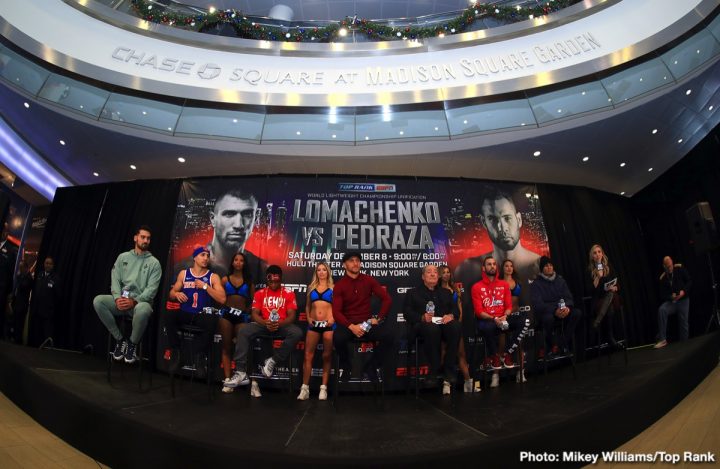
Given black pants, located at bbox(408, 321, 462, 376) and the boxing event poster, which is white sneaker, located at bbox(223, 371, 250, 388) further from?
black pants, located at bbox(408, 321, 462, 376)

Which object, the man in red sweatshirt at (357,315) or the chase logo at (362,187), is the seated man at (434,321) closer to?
the man in red sweatshirt at (357,315)

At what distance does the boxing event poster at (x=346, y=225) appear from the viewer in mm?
4832

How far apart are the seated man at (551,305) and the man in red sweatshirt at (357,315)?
196cm

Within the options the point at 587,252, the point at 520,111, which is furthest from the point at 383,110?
the point at 587,252

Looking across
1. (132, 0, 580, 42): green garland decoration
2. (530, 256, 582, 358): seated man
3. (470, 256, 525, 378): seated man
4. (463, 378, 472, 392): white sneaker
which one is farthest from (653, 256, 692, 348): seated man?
(132, 0, 580, 42): green garland decoration

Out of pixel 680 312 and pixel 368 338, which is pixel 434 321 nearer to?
pixel 368 338

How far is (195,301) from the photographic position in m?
3.72

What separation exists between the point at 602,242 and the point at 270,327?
569 centimetres

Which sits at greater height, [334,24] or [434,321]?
[334,24]

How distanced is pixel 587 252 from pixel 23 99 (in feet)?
29.2

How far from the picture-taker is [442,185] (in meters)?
5.28

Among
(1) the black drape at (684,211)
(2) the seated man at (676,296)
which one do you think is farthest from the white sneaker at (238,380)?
(1) the black drape at (684,211)

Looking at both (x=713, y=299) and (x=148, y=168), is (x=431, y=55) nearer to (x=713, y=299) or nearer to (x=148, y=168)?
(x=148, y=168)

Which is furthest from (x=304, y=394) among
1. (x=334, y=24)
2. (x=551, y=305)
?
(x=334, y=24)
